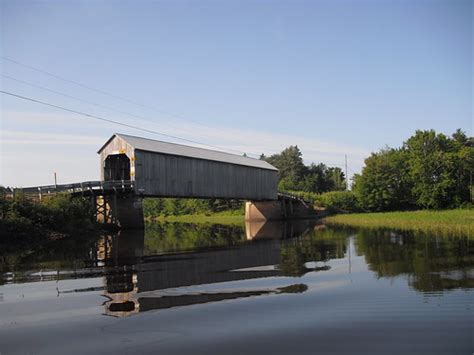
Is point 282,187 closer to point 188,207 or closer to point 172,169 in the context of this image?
point 188,207

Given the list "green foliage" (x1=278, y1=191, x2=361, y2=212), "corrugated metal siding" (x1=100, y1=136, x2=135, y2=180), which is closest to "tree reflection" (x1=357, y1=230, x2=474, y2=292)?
"corrugated metal siding" (x1=100, y1=136, x2=135, y2=180)

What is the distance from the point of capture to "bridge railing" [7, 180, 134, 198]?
3700cm

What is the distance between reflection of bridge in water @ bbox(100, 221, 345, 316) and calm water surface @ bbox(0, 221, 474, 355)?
0.16 feet

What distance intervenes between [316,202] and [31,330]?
7050 cm

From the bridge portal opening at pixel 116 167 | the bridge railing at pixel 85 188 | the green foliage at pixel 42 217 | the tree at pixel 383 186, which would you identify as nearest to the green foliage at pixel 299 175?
the tree at pixel 383 186

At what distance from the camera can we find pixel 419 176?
63500 millimetres

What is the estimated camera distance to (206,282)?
1241 centimetres

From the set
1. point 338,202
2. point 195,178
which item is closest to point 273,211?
point 338,202

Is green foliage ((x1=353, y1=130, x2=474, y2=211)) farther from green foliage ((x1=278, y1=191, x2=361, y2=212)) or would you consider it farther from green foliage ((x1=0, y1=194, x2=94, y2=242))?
green foliage ((x1=0, y1=194, x2=94, y2=242))

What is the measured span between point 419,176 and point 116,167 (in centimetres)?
4321

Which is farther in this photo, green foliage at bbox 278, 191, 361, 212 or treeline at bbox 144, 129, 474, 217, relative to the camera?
green foliage at bbox 278, 191, 361, 212

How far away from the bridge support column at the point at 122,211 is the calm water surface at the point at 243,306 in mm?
23100

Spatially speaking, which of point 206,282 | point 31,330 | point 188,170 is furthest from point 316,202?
point 31,330

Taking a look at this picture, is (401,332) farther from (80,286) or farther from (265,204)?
(265,204)
